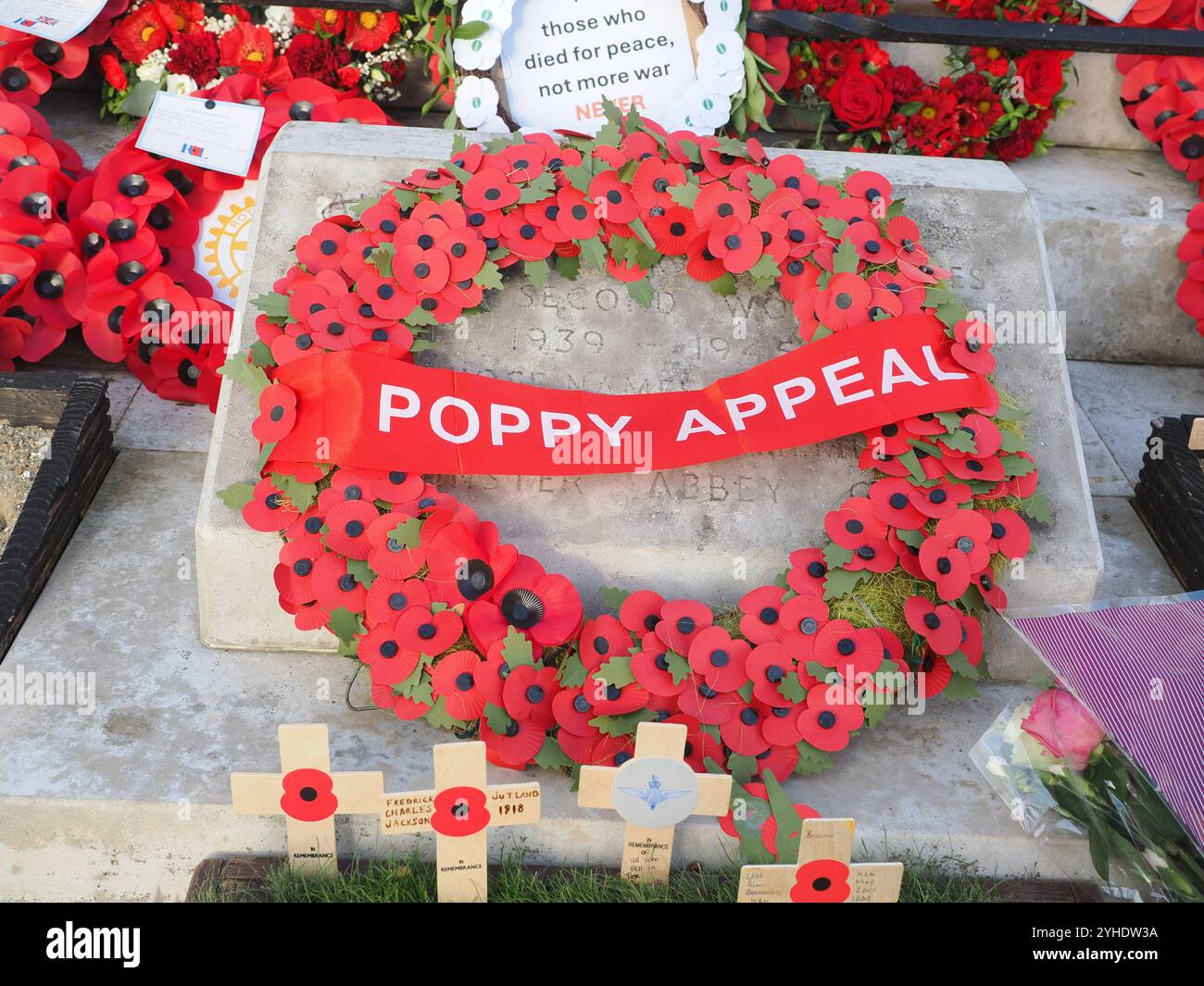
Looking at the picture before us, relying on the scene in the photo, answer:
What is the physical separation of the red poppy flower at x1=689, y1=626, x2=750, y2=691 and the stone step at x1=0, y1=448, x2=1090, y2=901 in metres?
0.26

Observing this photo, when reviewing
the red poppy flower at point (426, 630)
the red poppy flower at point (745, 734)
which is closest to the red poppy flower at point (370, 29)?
the red poppy flower at point (426, 630)

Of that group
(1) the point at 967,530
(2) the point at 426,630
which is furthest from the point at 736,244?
(2) the point at 426,630

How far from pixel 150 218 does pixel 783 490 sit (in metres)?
2.02

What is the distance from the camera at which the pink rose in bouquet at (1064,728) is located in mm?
2426

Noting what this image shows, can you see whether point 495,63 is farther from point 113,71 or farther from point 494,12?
point 113,71

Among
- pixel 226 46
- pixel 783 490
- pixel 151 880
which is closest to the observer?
pixel 151 880

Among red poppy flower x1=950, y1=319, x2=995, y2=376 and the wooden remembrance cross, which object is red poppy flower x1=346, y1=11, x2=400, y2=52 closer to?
red poppy flower x1=950, y1=319, x2=995, y2=376

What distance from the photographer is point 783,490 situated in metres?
2.91

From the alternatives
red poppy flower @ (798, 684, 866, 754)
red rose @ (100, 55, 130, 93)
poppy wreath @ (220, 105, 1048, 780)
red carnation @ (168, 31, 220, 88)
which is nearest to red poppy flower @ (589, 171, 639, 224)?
poppy wreath @ (220, 105, 1048, 780)

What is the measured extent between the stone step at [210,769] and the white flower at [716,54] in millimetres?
1895

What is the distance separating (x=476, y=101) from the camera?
3.55 metres

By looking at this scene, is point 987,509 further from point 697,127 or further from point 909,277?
point 697,127

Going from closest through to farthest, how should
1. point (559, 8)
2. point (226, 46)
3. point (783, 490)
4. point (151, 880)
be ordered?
point (151, 880) → point (783, 490) → point (559, 8) → point (226, 46)
